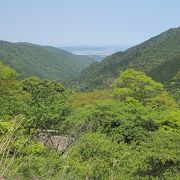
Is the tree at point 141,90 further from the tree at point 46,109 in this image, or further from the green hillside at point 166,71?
the green hillside at point 166,71

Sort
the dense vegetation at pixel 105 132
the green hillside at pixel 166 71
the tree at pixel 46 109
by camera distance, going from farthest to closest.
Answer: the green hillside at pixel 166 71
the tree at pixel 46 109
the dense vegetation at pixel 105 132

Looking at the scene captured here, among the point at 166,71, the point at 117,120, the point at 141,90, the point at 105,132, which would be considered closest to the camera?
the point at 105,132

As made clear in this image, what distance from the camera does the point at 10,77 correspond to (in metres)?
45.4

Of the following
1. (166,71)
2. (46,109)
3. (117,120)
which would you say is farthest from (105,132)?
(166,71)

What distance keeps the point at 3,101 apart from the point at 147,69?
555ft

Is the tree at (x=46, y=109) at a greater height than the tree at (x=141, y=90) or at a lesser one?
greater

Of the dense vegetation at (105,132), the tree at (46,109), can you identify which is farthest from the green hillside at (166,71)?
the tree at (46,109)

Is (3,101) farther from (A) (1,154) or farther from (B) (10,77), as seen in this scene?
(A) (1,154)

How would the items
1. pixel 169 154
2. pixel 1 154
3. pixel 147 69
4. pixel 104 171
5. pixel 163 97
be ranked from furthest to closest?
pixel 147 69 < pixel 163 97 < pixel 104 171 < pixel 169 154 < pixel 1 154

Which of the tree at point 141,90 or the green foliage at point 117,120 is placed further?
the tree at point 141,90

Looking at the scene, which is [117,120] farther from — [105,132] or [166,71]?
[166,71]

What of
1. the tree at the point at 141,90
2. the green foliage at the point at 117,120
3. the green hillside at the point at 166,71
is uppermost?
the green foliage at the point at 117,120

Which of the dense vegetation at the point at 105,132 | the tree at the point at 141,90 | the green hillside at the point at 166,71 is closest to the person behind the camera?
the dense vegetation at the point at 105,132

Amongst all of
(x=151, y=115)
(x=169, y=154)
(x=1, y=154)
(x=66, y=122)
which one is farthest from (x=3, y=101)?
(x=1, y=154)
